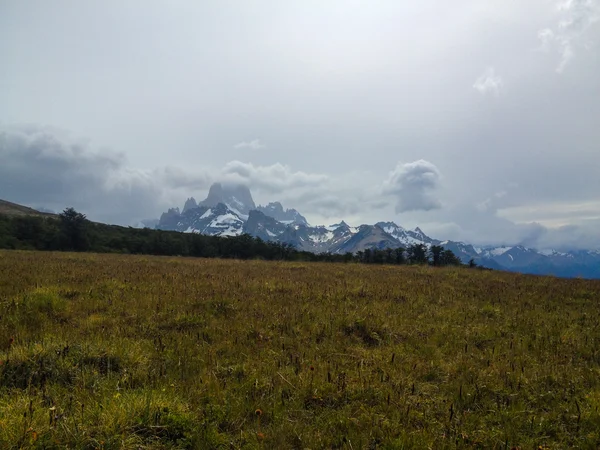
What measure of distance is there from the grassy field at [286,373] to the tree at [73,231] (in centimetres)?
6347

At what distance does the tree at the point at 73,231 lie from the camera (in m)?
63.4

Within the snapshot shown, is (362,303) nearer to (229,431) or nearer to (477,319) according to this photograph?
(477,319)

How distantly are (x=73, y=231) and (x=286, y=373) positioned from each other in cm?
7405

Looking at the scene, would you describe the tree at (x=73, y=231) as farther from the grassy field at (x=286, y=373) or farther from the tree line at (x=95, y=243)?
the grassy field at (x=286, y=373)

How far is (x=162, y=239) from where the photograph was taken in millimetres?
77750

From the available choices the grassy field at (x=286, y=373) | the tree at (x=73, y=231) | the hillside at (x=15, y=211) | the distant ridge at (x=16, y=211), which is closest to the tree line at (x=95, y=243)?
the tree at (x=73, y=231)

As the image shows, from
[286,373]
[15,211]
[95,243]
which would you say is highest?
[15,211]

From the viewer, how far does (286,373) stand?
18.6ft

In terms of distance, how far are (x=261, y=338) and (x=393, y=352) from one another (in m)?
2.87

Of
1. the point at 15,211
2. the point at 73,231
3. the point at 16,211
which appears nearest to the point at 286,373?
the point at 73,231

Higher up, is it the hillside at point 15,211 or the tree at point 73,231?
the hillside at point 15,211

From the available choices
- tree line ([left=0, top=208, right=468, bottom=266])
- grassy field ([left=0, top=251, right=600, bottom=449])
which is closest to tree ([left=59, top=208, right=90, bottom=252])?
tree line ([left=0, top=208, right=468, bottom=266])

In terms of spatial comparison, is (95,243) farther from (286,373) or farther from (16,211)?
(16,211)

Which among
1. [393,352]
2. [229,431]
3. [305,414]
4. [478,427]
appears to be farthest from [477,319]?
[229,431]
